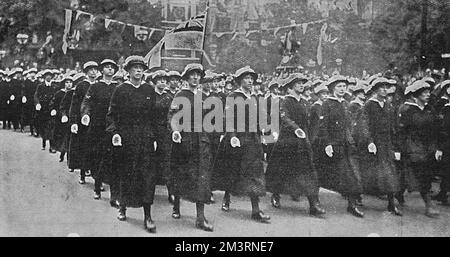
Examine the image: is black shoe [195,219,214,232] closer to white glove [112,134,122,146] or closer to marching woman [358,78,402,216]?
white glove [112,134,122,146]

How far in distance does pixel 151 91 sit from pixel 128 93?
0.21 m

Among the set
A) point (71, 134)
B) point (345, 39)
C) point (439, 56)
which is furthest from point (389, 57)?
point (71, 134)

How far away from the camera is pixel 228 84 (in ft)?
26.4

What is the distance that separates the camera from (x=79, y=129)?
771 cm

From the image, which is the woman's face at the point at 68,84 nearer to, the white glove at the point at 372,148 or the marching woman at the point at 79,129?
the marching woman at the point at 79,129

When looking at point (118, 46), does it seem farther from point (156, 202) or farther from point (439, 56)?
point (439, 56)

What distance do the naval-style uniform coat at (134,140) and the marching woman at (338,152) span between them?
1.84m

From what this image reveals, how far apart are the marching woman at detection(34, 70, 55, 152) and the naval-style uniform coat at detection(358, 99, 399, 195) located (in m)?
5.23

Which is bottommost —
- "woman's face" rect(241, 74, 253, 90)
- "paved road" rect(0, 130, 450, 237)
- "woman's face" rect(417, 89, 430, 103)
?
"paved road" rect(0, 130, 450, 237)

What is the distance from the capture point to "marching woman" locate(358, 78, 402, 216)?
21.7 ft

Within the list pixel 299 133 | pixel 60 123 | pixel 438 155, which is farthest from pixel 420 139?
pixel 60 123

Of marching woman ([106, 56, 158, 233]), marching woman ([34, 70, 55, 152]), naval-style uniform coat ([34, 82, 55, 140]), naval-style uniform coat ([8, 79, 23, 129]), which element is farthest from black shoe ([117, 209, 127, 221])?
naval-style uniform coat ([8, 79, 23, 129])

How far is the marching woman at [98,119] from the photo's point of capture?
6.83m

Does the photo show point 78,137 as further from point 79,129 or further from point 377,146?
point 377,146
